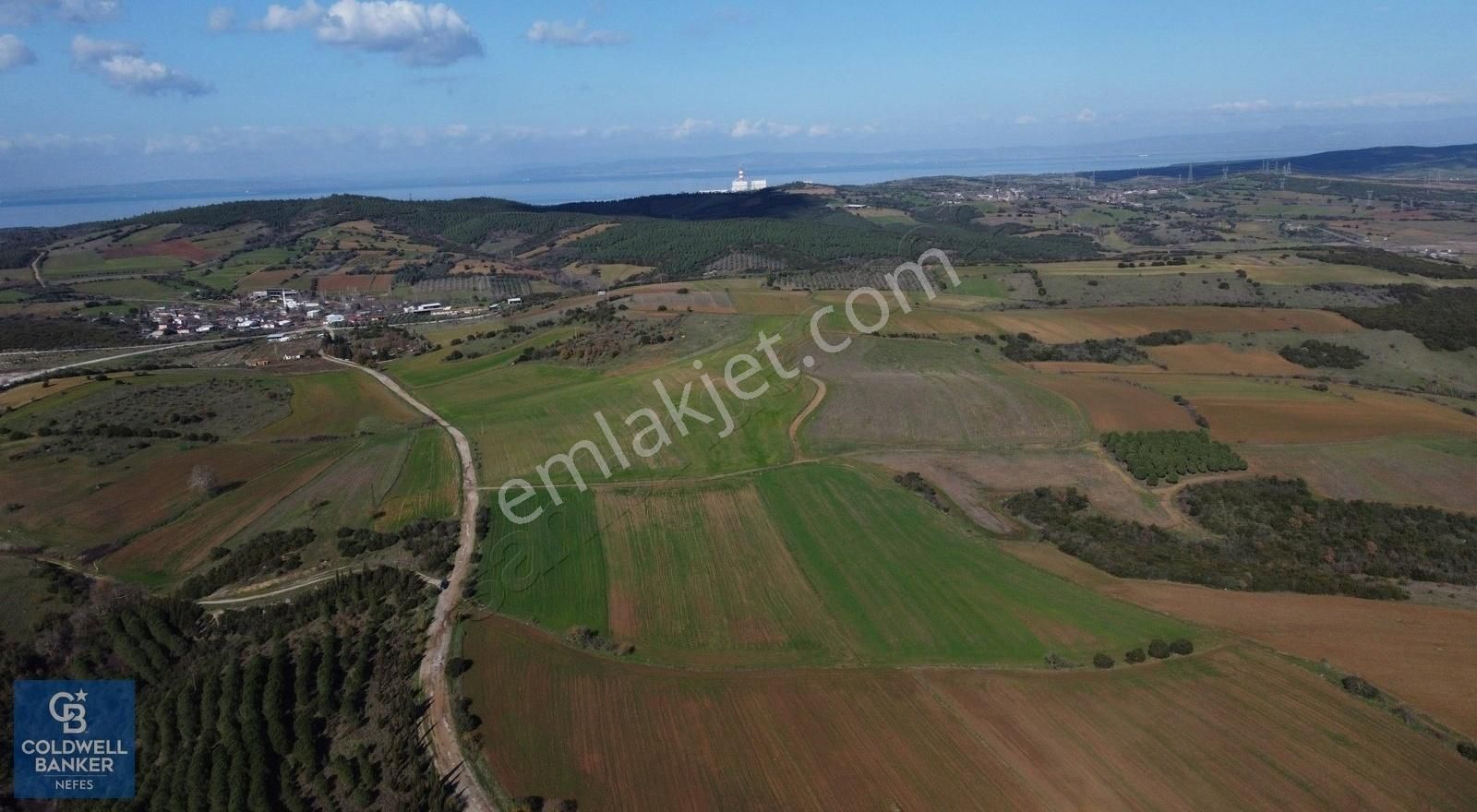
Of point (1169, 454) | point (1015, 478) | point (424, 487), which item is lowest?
point (1015, 478)

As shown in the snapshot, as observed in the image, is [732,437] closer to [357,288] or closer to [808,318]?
[808,318]

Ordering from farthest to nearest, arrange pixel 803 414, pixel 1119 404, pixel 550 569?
pixel 803 414 < pixel 1119 404 < pixel 550 569

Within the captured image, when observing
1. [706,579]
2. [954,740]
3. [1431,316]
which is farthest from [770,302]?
[954,740]

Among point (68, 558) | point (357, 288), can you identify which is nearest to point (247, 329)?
point (357, 288)

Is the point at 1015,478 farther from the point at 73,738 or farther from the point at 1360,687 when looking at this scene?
the point at 73,738

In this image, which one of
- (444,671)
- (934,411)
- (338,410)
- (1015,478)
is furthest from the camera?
(338,410)

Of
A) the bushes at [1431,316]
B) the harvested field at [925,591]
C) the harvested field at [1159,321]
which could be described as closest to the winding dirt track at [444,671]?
the harvested field at [925,591]
